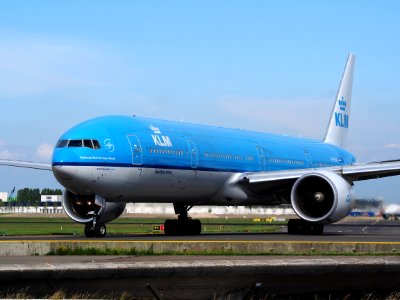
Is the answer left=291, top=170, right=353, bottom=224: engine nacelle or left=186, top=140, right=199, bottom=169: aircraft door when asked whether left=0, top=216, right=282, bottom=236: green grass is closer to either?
left=186, top=140, right=199, bottom=169: aircraft door

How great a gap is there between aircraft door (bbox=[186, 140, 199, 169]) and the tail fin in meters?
16.2

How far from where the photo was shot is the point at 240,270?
32.0 ft

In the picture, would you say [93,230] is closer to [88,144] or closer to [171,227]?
[88,144]

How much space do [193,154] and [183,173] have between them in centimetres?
109

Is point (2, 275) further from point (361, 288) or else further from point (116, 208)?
point (116, 208)

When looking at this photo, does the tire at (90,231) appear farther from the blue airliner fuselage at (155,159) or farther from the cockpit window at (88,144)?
the cockpit window at (88,144)

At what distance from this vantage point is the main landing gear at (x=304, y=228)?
1267 inches

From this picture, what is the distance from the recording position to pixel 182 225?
3216 centimetres

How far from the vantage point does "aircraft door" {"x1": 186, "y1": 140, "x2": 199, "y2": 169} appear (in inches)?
1181

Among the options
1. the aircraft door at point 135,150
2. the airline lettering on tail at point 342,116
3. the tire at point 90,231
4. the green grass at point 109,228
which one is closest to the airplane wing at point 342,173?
the green grass at point 109,228

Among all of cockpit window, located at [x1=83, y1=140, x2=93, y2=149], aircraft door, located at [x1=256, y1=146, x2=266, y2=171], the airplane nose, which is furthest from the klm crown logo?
the airplane nose

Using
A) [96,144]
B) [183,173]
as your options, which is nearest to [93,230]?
[96,144]

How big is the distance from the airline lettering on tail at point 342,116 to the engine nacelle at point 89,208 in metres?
19.5

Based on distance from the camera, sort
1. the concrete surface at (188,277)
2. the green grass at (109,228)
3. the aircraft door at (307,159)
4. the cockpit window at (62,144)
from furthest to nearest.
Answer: the aircraft door at (307,159) → the green grass at (109,228) → the cockpit window at (62,144) → the concrete surface at (188,277)
